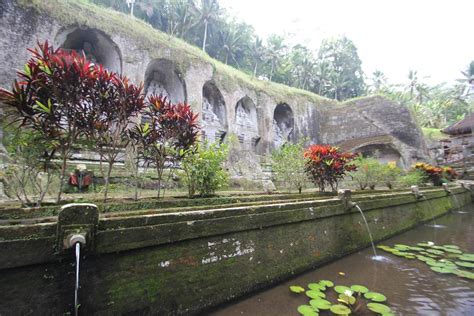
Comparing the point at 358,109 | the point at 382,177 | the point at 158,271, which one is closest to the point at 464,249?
the point at 382,177

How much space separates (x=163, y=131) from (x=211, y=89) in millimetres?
14134

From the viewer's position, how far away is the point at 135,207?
132 inches

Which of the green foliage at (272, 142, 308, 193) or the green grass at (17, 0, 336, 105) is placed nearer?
the green foliage at (272, 142, 308, 193)

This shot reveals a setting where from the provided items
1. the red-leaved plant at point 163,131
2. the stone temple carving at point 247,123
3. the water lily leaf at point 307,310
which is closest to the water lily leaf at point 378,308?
the water lily leaf at point 307,310

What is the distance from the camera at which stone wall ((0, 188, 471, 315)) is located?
174cm

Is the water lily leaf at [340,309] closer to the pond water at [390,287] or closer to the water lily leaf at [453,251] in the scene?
the pond water at [390,287]

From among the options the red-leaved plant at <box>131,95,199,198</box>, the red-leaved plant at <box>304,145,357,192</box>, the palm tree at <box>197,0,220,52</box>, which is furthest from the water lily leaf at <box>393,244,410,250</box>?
the palm tree at <box>197,0,220,52</box>

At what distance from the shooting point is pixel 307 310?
2.52 meters

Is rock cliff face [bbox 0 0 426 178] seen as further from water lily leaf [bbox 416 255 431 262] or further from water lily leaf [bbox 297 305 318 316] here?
water lily leaf [bbox 416 255 431 262]

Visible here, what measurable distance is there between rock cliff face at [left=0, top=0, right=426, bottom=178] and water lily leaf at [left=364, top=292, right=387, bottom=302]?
453 cm

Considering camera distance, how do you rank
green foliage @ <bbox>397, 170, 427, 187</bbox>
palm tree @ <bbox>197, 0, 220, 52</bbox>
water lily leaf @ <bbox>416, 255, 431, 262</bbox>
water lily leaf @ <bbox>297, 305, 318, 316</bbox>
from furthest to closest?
palm tree @ <bbox>197, 0, 220, 52</bbox>
green foliage @ <bbox>397, 170, 427, 187</bbox>
water lily leaf @ <bbox>416, 255, 431, 262</bbox>
water lily leaf @ <bbox>297, 305, 318, 316</bbox>

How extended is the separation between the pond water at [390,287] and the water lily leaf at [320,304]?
119 millimetres

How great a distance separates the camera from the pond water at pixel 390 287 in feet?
8.63

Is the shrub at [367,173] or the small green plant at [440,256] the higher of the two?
the shrub at [367,173]
